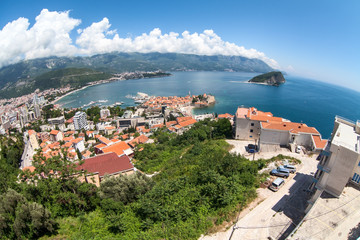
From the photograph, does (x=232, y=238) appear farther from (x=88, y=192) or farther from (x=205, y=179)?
(x=88, y=192)

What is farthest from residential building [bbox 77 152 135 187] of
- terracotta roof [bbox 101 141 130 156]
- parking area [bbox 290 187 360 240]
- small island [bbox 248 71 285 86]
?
small island [bbox 248 71 285 86]

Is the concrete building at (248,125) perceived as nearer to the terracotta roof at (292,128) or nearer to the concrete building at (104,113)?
the terracotta roof at (292,128)

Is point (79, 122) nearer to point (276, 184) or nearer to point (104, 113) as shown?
point (104, 113)

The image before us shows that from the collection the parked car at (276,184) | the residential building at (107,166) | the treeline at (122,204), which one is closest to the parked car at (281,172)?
the parked car at (276,184)

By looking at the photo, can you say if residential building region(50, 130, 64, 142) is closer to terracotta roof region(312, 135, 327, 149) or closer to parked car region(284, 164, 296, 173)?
parked car region(284, 164, 296, 173)

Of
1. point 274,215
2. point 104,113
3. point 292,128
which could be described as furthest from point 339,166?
point 104,113

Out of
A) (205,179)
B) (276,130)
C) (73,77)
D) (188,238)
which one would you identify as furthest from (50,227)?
(73,77)
